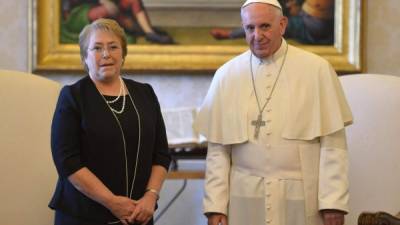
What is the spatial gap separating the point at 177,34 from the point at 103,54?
5.47 feet

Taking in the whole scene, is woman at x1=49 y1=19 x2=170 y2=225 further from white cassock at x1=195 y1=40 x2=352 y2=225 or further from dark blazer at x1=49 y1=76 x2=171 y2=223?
white cassock at x1=195 y1=40 x2=352 y2=225

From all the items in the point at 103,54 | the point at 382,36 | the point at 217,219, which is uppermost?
the point at 382,36

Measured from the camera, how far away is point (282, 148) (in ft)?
8.88

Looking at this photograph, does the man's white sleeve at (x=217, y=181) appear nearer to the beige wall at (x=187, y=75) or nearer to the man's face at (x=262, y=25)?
the man's face at (x=262, y=25)

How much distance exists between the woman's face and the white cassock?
0.57 m

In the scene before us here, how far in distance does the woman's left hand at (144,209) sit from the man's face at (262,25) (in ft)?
2.42

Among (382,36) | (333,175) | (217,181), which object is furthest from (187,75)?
(333,175)

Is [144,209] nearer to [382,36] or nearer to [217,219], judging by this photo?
[217,219]

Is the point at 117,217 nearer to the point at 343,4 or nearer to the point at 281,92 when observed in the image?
the point at 281,92

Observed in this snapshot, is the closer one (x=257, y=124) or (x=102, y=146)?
(x=102, y=146)

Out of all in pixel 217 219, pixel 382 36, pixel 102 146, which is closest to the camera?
pixel 102 146

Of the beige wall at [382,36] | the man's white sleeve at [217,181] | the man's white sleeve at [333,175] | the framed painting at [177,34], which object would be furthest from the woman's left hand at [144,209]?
the beige wall at [382,36]

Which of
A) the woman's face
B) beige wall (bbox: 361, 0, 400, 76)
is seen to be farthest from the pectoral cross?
beige wall (bbox: 361, 0, 400, 76)

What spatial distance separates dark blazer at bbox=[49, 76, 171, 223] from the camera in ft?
7.85
